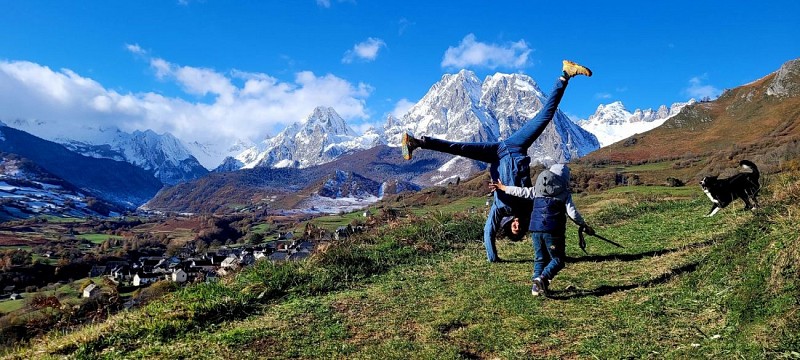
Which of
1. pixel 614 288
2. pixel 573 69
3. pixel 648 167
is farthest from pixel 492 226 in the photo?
pixel 648 167

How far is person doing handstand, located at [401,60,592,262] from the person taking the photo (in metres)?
9.00

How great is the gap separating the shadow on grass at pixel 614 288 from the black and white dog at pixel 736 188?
18.8ft

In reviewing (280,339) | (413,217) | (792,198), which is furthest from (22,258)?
(792,198)

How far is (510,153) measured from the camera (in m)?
9.27

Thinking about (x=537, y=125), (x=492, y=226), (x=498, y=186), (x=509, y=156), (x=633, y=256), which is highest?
(x=537, y=125)

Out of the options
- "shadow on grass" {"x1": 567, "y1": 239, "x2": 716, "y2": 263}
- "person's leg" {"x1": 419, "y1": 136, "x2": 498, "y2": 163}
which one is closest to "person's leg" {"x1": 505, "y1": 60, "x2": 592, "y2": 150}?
"person's leg" {"x1": 419, "y1": 136, "x2": 498, "y2": 163}

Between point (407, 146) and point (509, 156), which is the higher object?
point (407, 146)

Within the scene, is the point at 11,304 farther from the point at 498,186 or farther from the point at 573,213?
the point at 573,213

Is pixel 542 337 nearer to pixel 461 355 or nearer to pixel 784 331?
pixel 461 355

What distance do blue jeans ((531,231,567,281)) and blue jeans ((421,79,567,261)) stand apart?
1607mm

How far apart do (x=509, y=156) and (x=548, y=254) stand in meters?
2.54

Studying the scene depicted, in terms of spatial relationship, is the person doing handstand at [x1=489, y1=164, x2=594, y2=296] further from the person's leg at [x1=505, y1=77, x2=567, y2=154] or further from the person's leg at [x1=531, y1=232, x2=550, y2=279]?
the person's leg at [x1=505, y1=77, x2=567, y2=154]

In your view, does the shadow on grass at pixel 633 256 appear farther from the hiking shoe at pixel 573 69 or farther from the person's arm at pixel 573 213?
the hiking shoe at pixel 573 69

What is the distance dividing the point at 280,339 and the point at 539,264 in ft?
13.0
